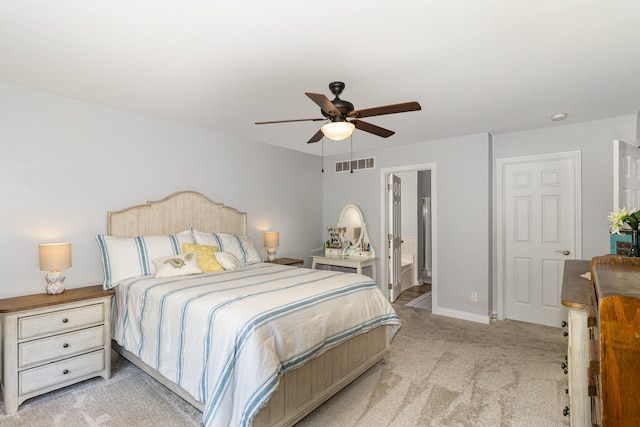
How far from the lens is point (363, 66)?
232 centimetres

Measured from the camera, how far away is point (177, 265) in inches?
Answer: 120

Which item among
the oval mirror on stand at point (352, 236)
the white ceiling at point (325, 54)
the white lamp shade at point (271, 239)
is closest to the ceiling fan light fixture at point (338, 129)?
the white ceiling at point (325, 54)

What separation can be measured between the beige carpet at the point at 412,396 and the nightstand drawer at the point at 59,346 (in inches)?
12.0

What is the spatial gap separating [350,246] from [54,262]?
12.2 feet

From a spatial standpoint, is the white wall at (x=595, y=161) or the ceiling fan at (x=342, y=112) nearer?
the ceiling fan at (x=342, y=112)

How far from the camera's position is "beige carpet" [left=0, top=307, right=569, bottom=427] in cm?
219

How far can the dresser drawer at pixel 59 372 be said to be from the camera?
92.2 inches

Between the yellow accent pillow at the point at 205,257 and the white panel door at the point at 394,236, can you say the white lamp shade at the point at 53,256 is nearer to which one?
the yellow accent pillow at the point at 205,257

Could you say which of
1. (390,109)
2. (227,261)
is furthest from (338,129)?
(227,261)

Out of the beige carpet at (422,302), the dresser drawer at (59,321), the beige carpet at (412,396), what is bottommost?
Answer: the beige carpet at (422,302)

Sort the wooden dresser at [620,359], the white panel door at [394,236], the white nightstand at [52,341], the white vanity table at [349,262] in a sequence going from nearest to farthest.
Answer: the wooden dresser at [620,359], the white nightstand at [52,341], the white vanity table at [349,262], the white panel door at [394,236]

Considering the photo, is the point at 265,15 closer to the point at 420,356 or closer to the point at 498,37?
the point at 498,37

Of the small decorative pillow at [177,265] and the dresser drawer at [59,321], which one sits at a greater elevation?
the small decorative pillow at [177,265]

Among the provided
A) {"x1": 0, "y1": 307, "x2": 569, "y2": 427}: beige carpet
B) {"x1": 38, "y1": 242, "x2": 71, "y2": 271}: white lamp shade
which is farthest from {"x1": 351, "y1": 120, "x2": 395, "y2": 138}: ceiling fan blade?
{"x1": 38, "y1": 242, "x2": 71, "y2": 271}: white lamp shade
